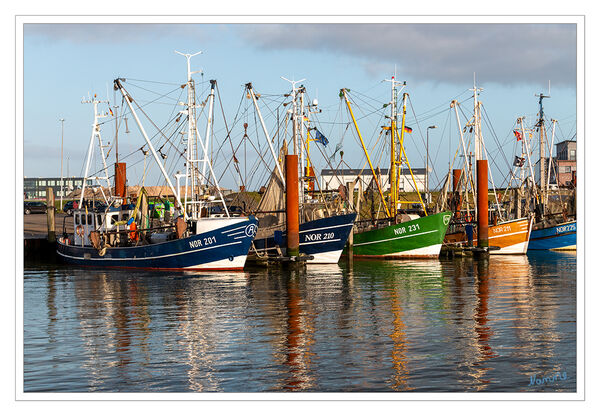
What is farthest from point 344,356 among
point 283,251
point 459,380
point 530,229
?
point 530,229

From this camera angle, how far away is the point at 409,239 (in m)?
49.3

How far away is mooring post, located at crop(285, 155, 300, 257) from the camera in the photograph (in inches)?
1521

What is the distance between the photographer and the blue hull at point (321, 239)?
42594mm

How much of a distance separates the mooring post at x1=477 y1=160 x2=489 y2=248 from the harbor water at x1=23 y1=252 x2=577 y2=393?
11.7 m

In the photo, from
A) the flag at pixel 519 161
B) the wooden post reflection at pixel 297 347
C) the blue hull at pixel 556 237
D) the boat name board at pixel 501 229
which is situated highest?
the flag at pixel 519 161

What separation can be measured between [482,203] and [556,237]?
1097cm

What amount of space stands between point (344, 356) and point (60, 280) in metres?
22.6

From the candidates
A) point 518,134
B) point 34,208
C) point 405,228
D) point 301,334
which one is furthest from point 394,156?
point 34,208

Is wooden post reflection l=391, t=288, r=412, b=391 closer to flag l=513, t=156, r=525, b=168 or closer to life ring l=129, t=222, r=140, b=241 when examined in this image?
life ring l=129, t=222, r=140, b=241

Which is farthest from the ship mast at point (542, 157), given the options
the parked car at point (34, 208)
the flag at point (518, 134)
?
the parked car at point (34, 208)

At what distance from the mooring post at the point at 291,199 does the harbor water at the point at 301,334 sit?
3.24 meters

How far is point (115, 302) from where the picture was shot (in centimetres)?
2848

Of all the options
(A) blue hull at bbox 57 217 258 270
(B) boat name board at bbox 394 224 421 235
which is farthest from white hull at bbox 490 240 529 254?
(A) blue hull at bbox 57 217 258 270

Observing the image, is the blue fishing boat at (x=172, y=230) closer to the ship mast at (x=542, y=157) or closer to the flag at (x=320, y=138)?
the flag at (x=320, y=138)
